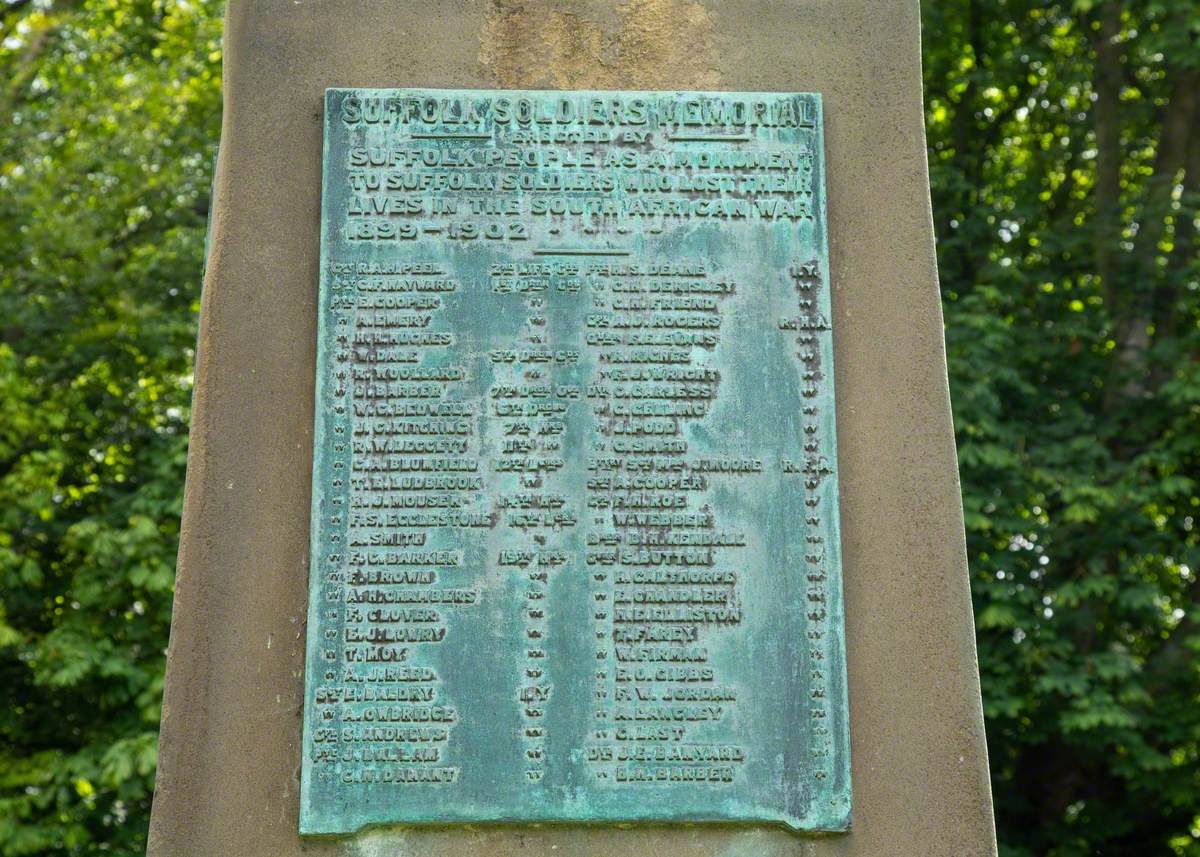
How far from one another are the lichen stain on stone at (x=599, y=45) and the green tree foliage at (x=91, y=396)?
17.7ft

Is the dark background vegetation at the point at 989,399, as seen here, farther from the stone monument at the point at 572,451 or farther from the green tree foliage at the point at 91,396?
the stone monument at the point at 572,451

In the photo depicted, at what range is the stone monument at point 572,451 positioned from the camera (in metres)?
4.09

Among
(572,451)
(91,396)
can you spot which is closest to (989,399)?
(572,451)

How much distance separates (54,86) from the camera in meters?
12.1

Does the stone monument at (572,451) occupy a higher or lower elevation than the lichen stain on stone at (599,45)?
lower

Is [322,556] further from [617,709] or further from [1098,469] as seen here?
[1098,469]

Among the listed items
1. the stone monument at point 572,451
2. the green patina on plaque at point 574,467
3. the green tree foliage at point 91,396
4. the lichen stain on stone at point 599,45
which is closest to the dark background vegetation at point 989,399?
the green tree foliage at point 91,396

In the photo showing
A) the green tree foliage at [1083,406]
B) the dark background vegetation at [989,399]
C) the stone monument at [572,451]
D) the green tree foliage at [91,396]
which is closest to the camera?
the stone monument at [572,451]

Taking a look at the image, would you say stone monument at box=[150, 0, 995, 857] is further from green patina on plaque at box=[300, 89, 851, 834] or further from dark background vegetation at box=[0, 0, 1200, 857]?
dark background vegetation at box=[0, 0, 1200, 857]

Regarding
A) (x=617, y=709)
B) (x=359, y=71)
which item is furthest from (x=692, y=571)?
(x=359, y=71)

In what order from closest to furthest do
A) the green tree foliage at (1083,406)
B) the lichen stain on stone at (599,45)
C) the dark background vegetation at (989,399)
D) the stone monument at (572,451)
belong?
the stone monument at (572,451)
the lichen stain on stone at (599,45)
the dark background vegetation at (989,399)
the green tree foliage at (1083,406)

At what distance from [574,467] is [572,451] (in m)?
0.05

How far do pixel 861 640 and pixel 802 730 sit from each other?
343 mm

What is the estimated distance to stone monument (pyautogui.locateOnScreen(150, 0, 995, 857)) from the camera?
A: 4094mm
